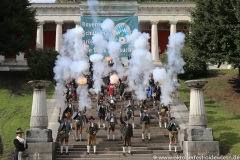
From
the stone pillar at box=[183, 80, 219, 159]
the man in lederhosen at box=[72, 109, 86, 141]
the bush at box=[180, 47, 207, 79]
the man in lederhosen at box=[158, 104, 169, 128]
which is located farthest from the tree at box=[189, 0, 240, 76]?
the man in lederhosen at box=[72, 109, 86, 141]

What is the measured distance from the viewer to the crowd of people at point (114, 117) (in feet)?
76.1

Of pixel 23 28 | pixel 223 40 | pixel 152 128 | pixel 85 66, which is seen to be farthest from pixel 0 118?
pixel 223 40

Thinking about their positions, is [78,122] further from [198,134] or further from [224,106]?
[224,106]

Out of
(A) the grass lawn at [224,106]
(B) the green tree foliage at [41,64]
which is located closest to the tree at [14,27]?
(B) the green tree foliage at [41,64]

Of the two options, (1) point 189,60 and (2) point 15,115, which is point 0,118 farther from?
(1) point 189,60

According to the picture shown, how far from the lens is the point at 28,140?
22.5 m

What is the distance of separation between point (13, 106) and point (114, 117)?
1027cm

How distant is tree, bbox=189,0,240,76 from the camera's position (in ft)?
113

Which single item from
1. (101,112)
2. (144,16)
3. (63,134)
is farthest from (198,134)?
(144,16)

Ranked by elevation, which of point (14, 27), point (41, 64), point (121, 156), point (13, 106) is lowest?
point (121, 156)

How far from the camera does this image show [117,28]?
38281mm

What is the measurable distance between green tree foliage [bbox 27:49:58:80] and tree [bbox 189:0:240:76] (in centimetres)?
1366

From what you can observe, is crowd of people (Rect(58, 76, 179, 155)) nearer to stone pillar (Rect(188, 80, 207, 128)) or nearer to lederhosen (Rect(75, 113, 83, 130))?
lederhosen (Rect(75, 113, 83, 130))

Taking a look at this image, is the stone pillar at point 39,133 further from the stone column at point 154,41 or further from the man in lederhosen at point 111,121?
the stone column at point 154,41
